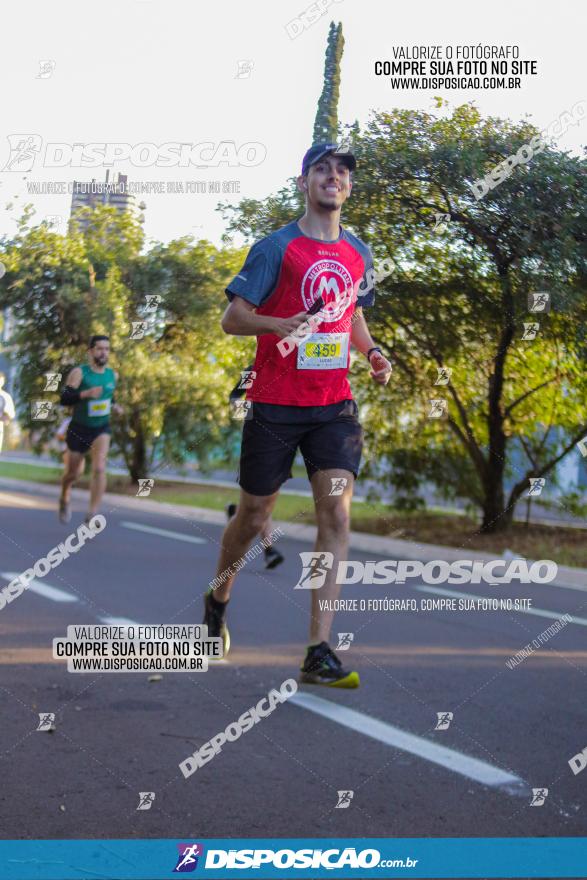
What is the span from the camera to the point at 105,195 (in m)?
2.79

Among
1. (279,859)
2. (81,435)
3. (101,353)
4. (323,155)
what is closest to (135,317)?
(101,353)

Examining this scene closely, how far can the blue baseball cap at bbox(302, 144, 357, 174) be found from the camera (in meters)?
2.52

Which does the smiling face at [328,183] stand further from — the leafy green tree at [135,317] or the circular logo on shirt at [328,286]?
the leafy green tree at [135,317]

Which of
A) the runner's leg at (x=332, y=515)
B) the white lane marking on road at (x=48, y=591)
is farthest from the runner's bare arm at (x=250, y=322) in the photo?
the white lane marking on road at (x=48, y=591)

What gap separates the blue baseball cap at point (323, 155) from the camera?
2523mm

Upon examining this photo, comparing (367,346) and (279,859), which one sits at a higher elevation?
(367,346)

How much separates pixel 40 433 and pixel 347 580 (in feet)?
2.54

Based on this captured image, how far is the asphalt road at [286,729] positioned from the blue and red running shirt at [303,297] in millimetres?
634

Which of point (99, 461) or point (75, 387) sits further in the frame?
point (99, 461)

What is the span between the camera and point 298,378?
101 inches

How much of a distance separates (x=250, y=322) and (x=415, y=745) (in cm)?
212

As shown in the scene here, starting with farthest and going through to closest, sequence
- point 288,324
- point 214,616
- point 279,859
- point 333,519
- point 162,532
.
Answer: point 162,532, point 214,616, point 333,519, point 279,859, point 288,324

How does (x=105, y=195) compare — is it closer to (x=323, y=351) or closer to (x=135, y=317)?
(x=135, y=317)

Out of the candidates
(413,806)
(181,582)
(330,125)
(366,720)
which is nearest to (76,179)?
(330,125)
